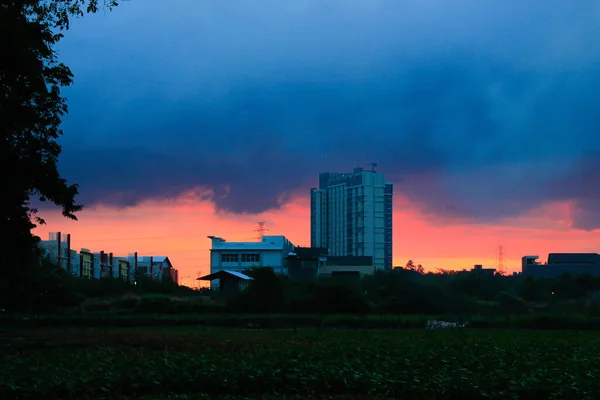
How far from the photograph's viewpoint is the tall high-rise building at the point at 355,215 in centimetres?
10119

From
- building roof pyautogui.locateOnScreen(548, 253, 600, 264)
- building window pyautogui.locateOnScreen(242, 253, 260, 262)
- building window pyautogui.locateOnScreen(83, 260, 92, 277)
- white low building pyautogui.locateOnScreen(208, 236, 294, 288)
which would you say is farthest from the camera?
building window pyautogui.locateOnScreen(83, 260, 92, 277)

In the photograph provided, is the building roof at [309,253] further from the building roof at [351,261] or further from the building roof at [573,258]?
the building roof at [573,258]

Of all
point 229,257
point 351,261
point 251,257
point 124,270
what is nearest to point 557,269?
point 351,261

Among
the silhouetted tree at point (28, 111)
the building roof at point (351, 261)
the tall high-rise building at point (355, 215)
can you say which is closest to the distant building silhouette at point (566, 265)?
the building roof at point (351, 261)

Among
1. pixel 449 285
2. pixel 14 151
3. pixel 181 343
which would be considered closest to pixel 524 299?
pixel 449 285

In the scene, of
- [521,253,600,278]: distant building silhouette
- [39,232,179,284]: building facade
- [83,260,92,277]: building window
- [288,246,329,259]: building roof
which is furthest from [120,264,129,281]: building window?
[521,253,600,278]: distant building silhouette

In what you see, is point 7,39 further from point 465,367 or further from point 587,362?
point 587,362

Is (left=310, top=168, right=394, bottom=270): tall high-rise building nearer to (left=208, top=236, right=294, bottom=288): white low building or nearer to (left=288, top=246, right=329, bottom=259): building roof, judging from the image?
(left=208, top=236, right=294, bottom=288): white low building

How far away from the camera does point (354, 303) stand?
143 ft

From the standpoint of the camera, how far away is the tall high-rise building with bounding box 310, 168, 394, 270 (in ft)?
332

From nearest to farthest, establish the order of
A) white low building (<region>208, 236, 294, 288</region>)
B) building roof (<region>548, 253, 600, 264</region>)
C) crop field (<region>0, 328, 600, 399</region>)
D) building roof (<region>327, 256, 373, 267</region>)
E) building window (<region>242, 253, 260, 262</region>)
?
crop field (<region>0, 328, 600, 399</region>) < building roof (<region>548, 253, 600, 264</region>) < building roof (<region>327, 256, 373, 267</region>) < white low building (<region>208, 236, 294, 288</region>) < building window (<region>242, 253, 260, 262</region>)

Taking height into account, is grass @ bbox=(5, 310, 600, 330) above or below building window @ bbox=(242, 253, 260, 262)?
below

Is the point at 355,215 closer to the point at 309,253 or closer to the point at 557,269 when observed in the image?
the point at 309,253

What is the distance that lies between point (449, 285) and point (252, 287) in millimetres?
15268
